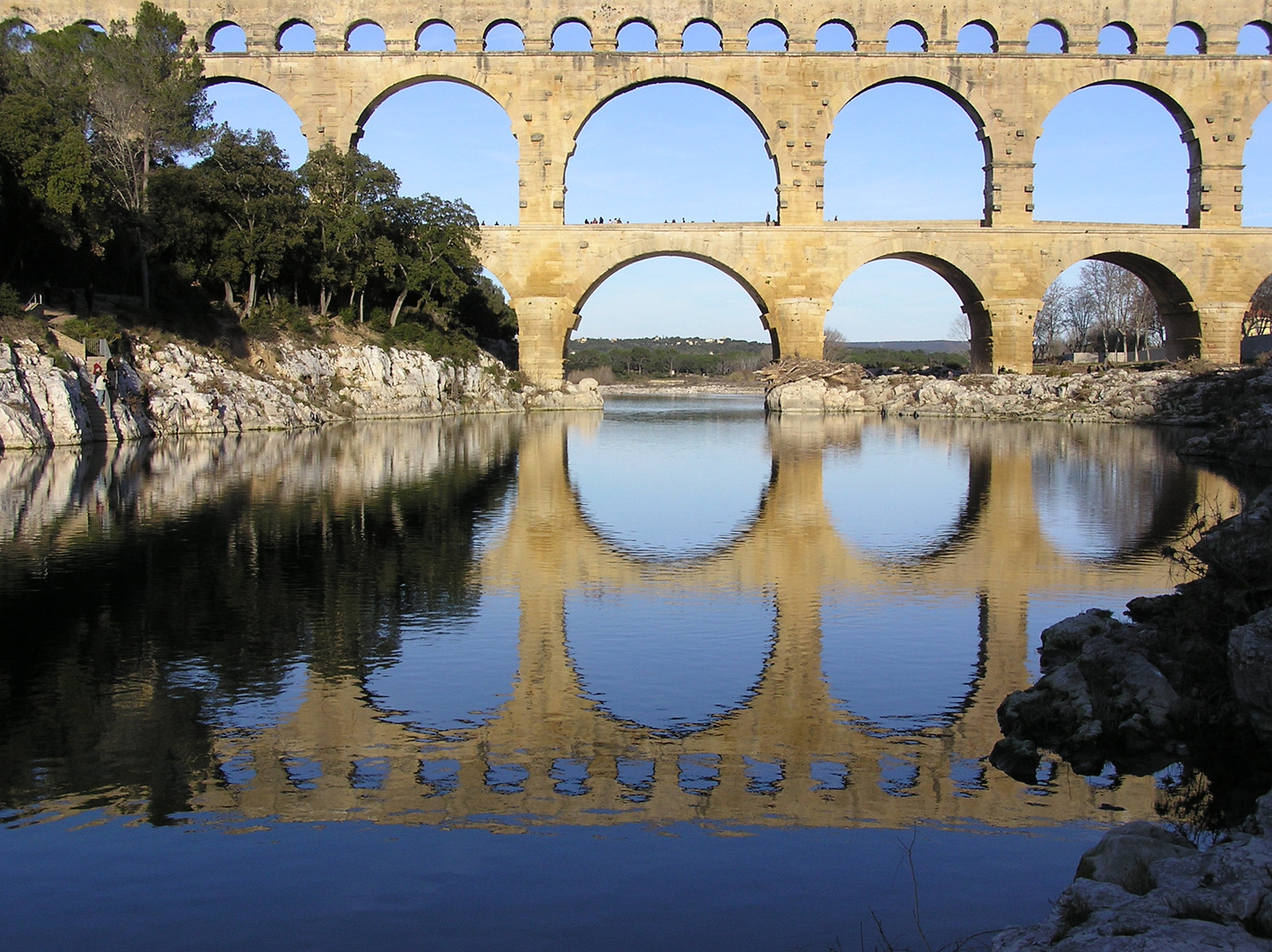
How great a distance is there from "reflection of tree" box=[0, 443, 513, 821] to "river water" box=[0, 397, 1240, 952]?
0.03 meters

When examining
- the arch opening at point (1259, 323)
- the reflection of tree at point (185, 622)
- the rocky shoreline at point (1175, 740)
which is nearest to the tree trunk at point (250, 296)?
the reflection of tree at point (185, 622)

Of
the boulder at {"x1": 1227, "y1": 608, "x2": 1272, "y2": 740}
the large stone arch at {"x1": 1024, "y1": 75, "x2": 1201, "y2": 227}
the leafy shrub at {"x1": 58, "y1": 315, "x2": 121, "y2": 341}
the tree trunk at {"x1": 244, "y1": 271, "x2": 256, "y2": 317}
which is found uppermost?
the large stone arch at {"x1": 1024, "y1": 75, "x2": 1201, "y2": 227}

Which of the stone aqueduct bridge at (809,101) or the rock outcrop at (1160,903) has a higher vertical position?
the stone aqueduct bridge at (809,101)

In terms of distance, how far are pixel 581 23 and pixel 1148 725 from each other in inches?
1244

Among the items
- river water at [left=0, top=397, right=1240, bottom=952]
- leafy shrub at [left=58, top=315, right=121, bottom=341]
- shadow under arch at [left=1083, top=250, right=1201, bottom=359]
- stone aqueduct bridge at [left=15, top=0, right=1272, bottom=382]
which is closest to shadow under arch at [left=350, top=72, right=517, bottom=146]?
stone aqueduct bridge at [left=15, top=0, right=1272, bottom=382]

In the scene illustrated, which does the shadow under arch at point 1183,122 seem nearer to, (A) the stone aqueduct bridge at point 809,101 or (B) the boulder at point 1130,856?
(A) the stone aqueduct bridge at point 809,101

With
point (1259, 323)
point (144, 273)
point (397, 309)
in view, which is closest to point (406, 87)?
point (397, 309)

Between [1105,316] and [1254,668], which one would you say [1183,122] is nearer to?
[1105,316]

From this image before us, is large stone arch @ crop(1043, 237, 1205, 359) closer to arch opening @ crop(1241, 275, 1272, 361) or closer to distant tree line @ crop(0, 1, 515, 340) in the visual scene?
arch opening @ crop(1241, 275, 1272, 361)

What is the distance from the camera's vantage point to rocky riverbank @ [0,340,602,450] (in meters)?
19.2

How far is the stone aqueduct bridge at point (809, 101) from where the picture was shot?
32.5 metres

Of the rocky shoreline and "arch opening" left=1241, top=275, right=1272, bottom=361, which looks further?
"arch opening" left=1241, top=275, right=1272, bottom=361

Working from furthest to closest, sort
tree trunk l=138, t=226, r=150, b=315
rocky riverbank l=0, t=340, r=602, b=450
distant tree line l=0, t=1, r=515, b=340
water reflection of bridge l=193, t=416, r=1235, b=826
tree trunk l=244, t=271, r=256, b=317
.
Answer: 1. tree trunk l=244, t=271, r=256, b=317
2. tree trunk l=138, t=226, r=150, b=315
3. distant tree line l=0, t=1, r=515, b=340
4. rocky riverbank l=0, t=340, r=602, b=450
5. water reflection of bridge l=193, t=416, r=1235, b=826

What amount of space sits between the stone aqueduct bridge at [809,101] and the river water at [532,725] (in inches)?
868
